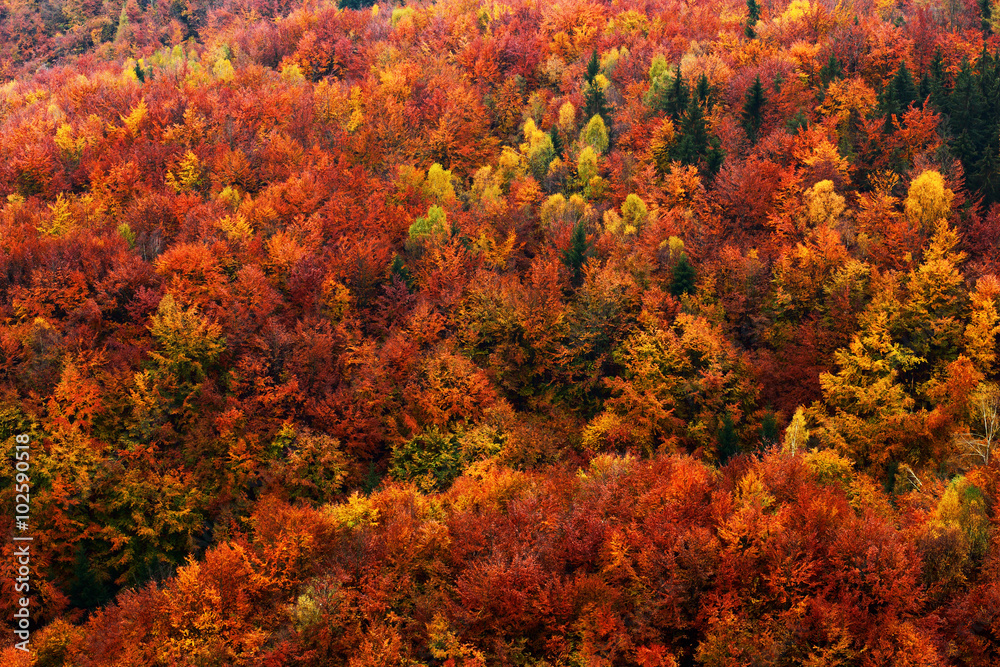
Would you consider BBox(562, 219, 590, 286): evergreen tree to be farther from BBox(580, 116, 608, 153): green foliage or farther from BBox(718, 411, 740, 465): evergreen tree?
BBox(580, 116, 608, 153): green foliage

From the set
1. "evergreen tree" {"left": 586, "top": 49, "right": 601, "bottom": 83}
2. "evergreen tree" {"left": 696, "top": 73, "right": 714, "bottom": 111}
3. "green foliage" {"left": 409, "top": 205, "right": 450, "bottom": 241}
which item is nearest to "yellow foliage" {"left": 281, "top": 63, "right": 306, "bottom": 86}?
"evergreen tree" {"left": 586, "top": 49, "right": 601, "bottom": 83}

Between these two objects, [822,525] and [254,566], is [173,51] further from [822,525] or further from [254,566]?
[822,525]

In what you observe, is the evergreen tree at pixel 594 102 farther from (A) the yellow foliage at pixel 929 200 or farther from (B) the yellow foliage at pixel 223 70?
(B) the yellow foliage at pixel 223 70

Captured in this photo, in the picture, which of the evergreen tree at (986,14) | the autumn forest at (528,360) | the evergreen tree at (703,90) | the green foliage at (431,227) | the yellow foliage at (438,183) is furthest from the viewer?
the yellow foliage at (438,183)

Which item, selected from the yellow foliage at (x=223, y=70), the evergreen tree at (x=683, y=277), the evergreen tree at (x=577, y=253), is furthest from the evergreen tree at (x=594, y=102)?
the yellow foliage at (x=223, y=70)

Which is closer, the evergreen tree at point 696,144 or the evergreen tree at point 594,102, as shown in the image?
the evergreen tree at point 696,144

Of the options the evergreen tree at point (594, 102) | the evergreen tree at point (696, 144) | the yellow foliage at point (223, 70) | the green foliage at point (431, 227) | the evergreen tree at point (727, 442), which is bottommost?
the evergreen tree at point (727, 442)

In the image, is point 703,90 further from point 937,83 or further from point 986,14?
point 986,14
